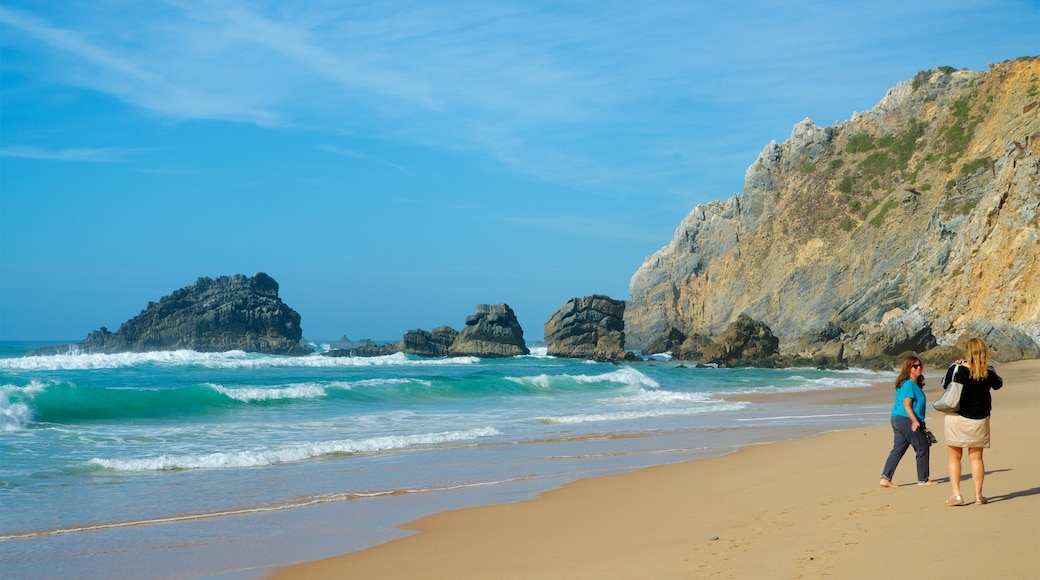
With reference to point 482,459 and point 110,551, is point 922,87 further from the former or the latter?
point 110,551

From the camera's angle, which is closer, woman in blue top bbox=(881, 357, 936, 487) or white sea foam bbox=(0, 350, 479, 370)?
woman in blue top bbox=(881, 357, 936, 487)

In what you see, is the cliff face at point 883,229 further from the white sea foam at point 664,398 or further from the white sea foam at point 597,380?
the white sea foam at point 664,398

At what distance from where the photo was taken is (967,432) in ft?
24.3

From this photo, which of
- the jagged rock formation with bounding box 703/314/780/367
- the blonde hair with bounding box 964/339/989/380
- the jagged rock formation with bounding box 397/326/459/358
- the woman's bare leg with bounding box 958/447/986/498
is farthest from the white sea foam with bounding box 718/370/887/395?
the jagged rock formation with bounding box 397/326/459/358

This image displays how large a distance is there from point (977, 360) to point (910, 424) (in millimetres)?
1947

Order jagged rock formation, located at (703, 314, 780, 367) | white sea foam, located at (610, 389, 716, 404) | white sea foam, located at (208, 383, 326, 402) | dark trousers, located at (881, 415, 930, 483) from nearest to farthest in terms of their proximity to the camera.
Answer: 1. dark trousers, located at (881, 415, 930, 483)
2. white sea foam, located at (208, 383, 326, 402)
3. white sea foam, located at (610, 389, 716, 404)
4. jagged rock formation, located at (703, 314, 780, 367)

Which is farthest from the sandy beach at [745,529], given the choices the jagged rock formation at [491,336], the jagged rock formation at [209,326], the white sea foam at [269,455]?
the jagged rock formation at [209,326]

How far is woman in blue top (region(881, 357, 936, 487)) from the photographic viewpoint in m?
8.77

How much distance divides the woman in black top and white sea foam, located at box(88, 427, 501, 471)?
9.58 m

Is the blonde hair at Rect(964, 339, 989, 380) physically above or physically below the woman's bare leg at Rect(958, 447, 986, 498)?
above

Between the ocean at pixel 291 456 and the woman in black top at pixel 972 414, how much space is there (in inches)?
183

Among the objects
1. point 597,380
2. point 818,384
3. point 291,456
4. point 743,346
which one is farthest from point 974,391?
point 743,346

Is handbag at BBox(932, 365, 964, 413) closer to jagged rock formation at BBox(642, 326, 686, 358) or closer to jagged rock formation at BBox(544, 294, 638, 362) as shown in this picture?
jagged rock formation at BBox(544, 294, 638, 362)

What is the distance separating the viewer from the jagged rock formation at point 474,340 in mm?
70312
